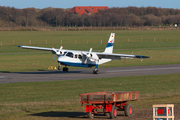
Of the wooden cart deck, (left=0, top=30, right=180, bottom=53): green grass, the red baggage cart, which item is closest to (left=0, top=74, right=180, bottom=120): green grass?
the red baggage cart

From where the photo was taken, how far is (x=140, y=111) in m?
17.3

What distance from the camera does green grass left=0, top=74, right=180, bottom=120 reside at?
1794 cm

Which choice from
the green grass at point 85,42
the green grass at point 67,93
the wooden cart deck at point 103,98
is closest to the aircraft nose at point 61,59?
the green grass at point 67,93

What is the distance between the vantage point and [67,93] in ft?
76.7

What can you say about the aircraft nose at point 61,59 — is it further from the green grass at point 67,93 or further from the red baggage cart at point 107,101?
the red baggage cart at point 107,101

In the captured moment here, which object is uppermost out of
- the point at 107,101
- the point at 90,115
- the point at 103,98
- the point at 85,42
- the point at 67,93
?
the point at 85,42

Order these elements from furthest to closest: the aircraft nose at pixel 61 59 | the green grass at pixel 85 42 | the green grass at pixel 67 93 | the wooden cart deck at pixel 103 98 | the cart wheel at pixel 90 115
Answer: the green grass at pixel 85 42
the aircraft nose at pixel 61 59
the green grass at pixel 67 93
the cart wheel at pixel 90 115
the wooden cart deck at pixel 103 98

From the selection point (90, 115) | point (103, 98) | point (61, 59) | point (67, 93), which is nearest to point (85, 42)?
point (61, 59)

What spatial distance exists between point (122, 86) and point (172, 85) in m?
4.12

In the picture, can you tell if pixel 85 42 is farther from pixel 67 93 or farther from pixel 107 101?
pixel 107 101

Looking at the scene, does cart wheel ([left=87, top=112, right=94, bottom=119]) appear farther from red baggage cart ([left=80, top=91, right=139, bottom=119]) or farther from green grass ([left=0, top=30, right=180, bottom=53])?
green grass ([left=0, top=30, right=180, bottom=53])

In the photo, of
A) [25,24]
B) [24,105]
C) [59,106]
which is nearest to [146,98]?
[59,106]

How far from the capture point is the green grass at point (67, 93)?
17.9 meters

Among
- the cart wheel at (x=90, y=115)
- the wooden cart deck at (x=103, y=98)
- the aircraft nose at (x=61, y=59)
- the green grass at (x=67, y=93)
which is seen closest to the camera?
the wooden cart deck at (x=103, y=98)
